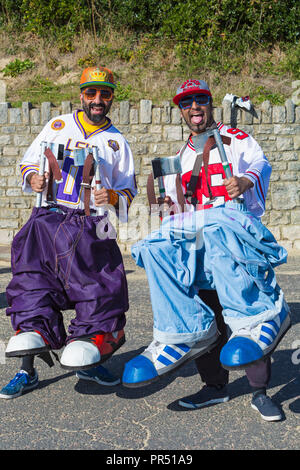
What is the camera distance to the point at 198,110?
3.36 m

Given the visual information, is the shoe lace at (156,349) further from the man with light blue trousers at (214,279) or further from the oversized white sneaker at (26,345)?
the oversized white sneaker at (26,345)

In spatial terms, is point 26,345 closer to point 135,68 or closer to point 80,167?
point 80,167

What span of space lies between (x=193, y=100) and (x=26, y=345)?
1648mm

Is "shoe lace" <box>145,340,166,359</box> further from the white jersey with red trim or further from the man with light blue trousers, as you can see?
the white jersey with red trim

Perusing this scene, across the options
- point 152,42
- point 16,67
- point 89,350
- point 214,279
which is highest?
point 152,42

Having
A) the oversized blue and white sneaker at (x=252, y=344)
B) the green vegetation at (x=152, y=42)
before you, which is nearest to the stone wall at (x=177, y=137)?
the green vegetation at (x=152, y=42)

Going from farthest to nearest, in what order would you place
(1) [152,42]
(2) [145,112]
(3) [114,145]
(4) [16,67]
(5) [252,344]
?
(1) [152,42] → (4) [16,67] → (2) [145,112] → (3) [114,145] → (5) [252,344]

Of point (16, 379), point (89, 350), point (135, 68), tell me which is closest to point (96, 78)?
point (89, 350)

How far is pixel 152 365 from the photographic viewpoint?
2941mm

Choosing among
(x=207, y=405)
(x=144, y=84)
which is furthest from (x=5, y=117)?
(x=207, y=405)

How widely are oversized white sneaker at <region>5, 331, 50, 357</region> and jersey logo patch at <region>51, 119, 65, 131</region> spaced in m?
1.28

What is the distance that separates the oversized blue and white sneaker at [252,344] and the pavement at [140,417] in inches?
15.6

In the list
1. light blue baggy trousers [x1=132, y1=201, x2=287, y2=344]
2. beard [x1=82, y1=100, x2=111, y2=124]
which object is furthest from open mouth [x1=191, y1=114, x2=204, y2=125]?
beard [x1=82, y1=100, x2=111, y2=124]

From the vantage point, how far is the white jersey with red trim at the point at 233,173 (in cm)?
326
